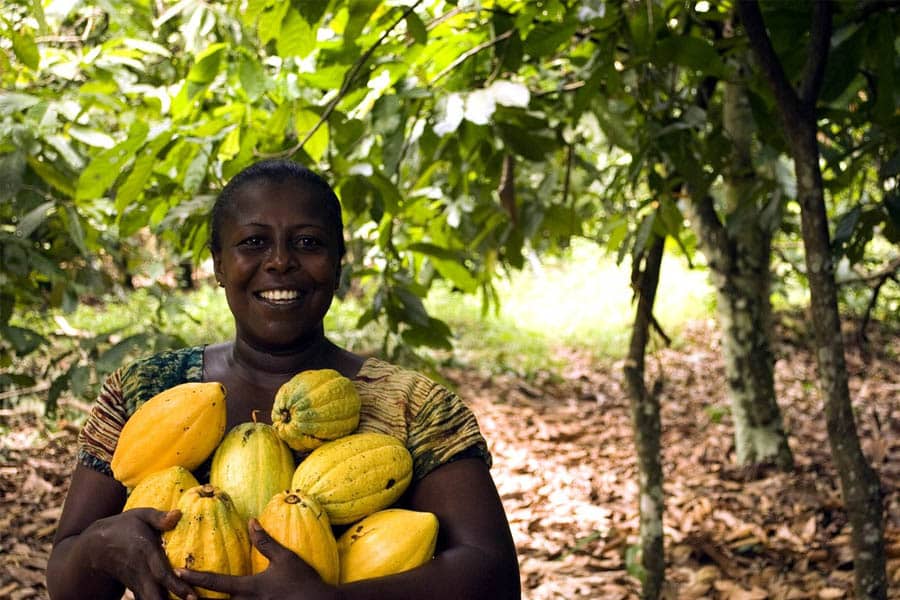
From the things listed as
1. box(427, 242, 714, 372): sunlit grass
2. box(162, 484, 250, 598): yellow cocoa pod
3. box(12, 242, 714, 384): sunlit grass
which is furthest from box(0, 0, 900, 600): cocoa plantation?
box(427, 242, 714, 372): sunlit grass

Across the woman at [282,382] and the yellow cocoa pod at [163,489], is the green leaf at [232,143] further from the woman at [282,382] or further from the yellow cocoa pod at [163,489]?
the yellow cocoa pod at [163,489]

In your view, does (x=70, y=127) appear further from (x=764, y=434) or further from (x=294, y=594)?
(x=764, y=434)

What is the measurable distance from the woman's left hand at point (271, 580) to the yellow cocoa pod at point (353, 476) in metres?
0.10

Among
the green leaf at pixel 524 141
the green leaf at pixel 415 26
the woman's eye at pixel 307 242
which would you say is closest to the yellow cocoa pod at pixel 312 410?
the woman's eye at pixel 307 242

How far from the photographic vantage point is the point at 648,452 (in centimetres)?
257

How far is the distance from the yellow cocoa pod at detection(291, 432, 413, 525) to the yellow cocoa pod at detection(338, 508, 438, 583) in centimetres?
3

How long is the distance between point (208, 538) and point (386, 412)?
1.24ft

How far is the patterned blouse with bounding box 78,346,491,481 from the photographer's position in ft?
4.41

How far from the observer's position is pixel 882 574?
1913 mm

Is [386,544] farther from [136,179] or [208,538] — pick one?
[136,179]

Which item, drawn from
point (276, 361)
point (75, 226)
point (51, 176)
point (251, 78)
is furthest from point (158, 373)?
point (51, 176)

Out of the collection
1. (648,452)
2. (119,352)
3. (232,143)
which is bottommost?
(648,452)

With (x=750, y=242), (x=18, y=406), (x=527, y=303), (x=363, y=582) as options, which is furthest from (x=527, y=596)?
(x=527, y=303)

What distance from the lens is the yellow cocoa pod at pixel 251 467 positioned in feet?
3.79
